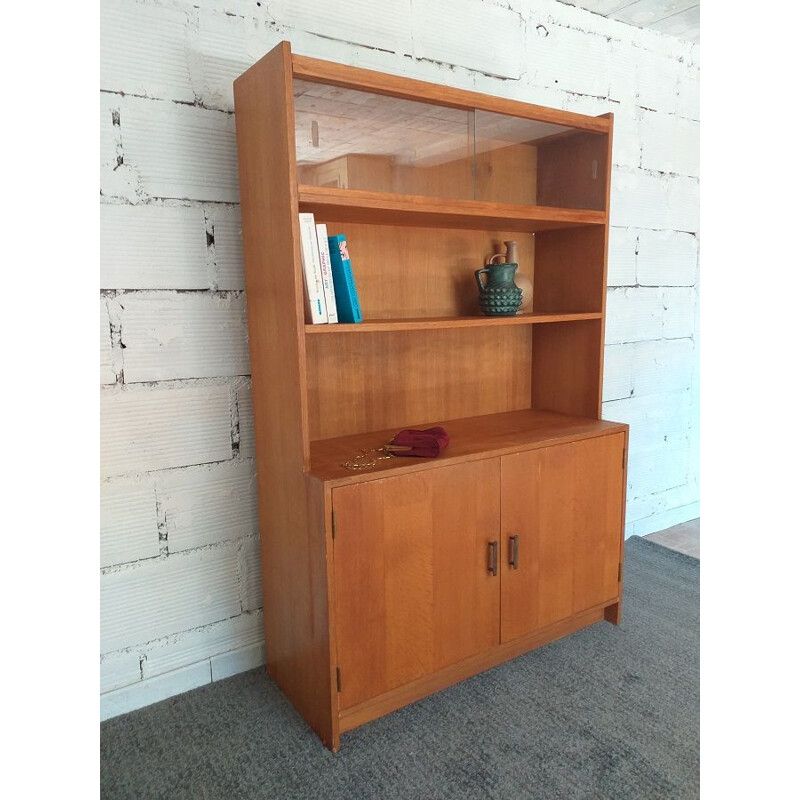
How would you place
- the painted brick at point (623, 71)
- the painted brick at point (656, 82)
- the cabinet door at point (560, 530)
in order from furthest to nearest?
the painted brick at point (656, 82)
the painted brick at point (623, 71)
the cabinet door at point (560, 530)

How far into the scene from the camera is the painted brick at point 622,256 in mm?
3096

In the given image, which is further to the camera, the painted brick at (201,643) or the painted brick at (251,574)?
the painted brick at (251,574)

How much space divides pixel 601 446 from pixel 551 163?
3.32 feet

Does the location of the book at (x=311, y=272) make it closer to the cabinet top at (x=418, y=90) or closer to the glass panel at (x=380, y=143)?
A: the glass panel at (x=380, y=143)

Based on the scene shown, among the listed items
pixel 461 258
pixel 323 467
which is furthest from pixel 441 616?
pixel 461 258

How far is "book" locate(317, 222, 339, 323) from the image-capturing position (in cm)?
185

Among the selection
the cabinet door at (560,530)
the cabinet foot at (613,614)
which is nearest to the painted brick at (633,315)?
the cabinet door at (560,530)

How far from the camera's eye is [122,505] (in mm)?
1993

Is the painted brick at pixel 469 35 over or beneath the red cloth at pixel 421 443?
over

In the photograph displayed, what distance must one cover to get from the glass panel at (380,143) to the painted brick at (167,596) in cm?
124

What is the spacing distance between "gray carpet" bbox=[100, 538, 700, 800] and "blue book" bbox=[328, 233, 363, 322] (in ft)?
4.02

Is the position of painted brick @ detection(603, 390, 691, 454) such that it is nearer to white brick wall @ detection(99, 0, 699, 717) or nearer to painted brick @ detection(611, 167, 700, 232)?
painted brick @ detection(611, 167, 700, 232)

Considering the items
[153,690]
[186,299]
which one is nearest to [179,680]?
[153,690]

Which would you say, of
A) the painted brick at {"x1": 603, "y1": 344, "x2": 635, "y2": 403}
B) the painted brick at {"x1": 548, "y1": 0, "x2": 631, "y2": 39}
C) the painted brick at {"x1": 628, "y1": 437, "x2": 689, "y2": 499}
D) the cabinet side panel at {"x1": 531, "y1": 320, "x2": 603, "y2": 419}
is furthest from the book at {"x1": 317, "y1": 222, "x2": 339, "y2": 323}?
the painted brick at {"x1": 628, "y1": 437, "x2": 689, "y2": 499}
